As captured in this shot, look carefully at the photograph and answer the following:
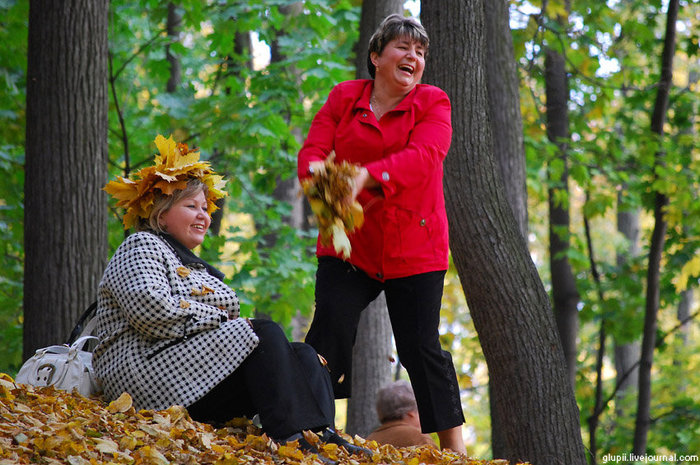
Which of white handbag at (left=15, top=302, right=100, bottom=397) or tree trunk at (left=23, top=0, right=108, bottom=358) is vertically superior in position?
tree trunk at (left=23, top=0, right=108, bottom=358)

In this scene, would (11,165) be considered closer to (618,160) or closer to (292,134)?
(292,134)

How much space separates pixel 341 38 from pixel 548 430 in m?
9.75

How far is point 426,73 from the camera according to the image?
18.3 feet

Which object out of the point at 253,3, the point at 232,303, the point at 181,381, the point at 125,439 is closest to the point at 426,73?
the point at 232,303

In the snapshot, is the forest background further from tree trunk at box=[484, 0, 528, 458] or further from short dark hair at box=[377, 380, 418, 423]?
Result: short dark hair at box=[377, 380, 418, 423]

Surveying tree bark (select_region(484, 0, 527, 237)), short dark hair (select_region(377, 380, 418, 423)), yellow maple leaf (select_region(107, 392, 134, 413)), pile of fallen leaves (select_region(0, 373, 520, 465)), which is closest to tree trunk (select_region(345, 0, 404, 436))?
tree bark (select_region(484, 0, 527, 237))

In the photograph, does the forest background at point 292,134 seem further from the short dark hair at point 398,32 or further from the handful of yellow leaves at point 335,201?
the handful of yellow leaves at point 335,201

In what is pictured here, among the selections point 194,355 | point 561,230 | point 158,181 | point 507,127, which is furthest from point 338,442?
point 561,230

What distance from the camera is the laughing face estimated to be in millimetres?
4418

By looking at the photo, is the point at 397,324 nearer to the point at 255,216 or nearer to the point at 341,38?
the point at 255,216

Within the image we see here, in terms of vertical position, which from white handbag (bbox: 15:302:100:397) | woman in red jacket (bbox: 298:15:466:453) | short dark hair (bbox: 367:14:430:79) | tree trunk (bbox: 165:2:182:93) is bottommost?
white handbag (bbox: 15:302:100:397)

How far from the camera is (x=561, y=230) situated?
11062 millimetres

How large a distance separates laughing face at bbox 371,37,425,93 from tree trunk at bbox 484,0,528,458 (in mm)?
2685

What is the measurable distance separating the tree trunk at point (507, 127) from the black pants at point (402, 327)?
2759 mm
